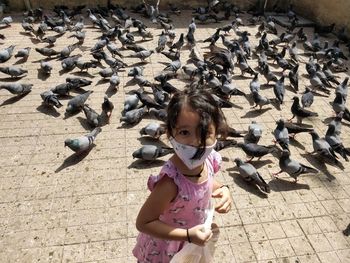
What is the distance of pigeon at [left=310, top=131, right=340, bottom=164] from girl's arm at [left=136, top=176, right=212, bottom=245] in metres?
5.50

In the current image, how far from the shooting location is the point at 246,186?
654cm

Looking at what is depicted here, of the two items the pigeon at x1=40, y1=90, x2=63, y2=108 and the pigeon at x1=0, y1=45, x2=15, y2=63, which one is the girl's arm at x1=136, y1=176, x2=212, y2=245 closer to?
the pigeon at x1=40, y1=90, x2=63, y2=108

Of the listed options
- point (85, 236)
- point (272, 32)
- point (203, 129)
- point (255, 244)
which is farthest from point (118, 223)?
point (272, 32)

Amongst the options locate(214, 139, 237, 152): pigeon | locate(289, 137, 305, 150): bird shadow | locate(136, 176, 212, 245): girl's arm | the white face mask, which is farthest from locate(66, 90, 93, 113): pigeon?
locate(136, 176, 212, 245): girl's arm

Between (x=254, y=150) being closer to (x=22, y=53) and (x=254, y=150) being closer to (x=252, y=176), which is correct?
(x=252, y=176)

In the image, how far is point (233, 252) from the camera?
5.19m

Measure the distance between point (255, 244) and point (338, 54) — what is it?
9.64m

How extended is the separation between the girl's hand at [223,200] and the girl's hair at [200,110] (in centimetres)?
58

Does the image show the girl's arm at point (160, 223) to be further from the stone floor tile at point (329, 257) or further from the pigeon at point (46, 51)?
the pigeon at point (46, 51)

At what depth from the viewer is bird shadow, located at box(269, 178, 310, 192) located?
6527 mm

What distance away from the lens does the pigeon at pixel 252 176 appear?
20.7 ft

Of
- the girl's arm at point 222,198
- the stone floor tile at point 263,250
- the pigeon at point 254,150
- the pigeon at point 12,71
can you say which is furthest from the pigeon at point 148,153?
the pigeon at point 12,71

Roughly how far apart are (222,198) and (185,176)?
0.50m

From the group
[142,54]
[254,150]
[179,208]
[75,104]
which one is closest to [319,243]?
[254,150]
